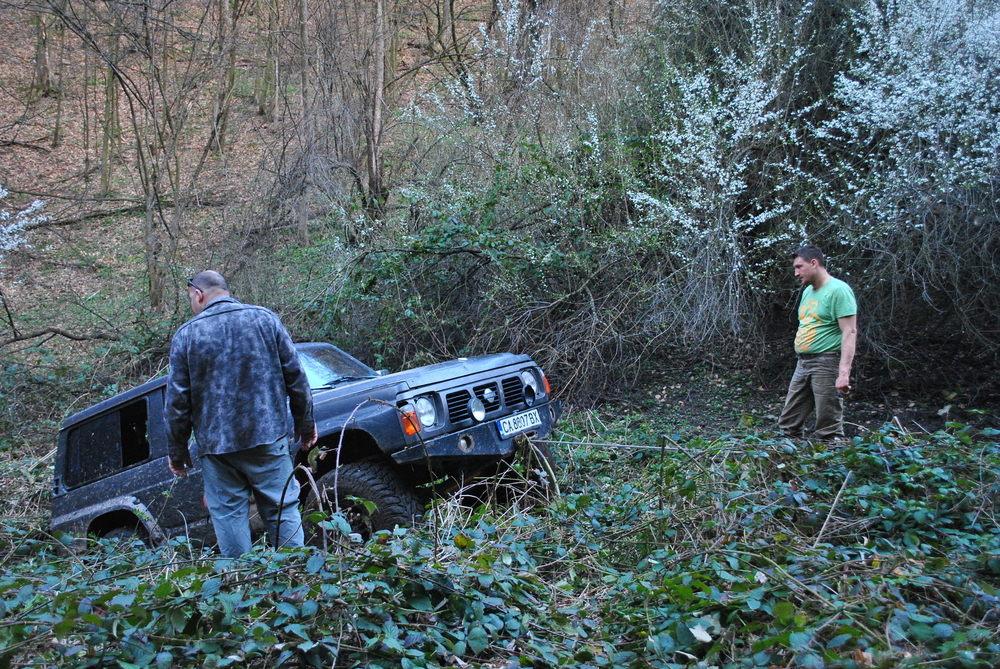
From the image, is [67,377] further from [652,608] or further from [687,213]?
[652,608]

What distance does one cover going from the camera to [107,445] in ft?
18.0

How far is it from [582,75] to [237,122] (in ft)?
25.4

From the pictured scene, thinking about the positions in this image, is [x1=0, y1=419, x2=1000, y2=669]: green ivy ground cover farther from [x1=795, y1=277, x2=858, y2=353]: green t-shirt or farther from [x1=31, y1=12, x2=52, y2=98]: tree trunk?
[x1=31, y1=12, x2=52, y2=98]: tree trunk

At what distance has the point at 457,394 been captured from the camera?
4.86m

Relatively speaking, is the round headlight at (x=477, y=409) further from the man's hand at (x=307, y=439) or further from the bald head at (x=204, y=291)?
the bald head at (x=204, y=291)

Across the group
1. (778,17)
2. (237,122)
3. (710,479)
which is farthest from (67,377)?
(778,17)

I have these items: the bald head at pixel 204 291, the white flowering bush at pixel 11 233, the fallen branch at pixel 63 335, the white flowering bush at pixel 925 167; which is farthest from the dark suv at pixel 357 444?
the white flowering bush at pixel 11 233

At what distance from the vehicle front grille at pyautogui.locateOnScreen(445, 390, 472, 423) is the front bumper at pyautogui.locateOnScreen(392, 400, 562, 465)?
0.30 feet

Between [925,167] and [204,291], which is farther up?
[925,167]

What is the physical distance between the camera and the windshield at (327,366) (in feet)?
18.0

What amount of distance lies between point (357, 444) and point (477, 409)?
0.80 metres

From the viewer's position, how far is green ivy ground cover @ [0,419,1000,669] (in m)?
2.58

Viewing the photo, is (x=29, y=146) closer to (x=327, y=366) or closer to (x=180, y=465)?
(x=327, y=366)

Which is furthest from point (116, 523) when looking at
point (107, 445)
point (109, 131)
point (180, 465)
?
point (109, 131)
